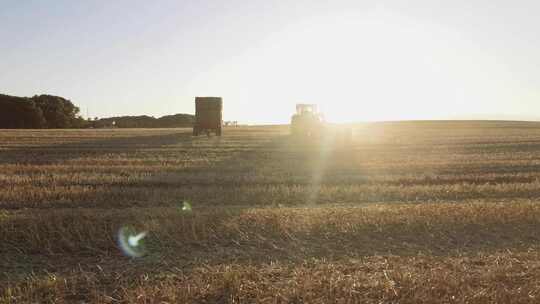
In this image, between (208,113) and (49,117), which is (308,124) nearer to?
(208,113)

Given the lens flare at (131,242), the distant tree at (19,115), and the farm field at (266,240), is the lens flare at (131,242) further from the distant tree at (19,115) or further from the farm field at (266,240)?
the distant tree at (19,115)

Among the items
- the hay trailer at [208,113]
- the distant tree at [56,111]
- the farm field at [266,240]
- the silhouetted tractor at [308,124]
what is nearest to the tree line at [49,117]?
the distant tree at [56,111]

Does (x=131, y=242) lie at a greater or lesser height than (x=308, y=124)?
lesser

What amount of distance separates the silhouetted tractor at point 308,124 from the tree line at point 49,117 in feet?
123

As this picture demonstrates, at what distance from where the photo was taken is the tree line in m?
54.6

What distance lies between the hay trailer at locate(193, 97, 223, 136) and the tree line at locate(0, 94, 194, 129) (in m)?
33.0

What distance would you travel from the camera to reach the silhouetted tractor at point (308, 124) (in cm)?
2935

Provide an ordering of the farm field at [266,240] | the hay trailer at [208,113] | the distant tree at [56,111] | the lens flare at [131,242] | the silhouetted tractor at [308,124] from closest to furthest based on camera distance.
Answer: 1. the farm field at [266,240]
2. the lens flare at [131,242]
3. the silhouetted tractor at [308,124]
4. the hay trailer at [208,113]
5. the distant tree at [56,111]

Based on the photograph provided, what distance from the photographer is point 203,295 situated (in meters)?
4.39

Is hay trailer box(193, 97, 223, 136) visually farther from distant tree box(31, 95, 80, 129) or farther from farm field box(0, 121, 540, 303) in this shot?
distant tree box(31, 95, 80, 129)

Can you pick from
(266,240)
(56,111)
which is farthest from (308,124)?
(56,111)

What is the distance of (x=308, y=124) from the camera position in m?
29.6

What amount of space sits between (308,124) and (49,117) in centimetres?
4092

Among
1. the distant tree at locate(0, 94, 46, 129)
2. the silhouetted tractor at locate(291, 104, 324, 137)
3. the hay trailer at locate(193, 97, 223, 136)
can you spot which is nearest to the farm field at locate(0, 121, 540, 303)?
the silhouetted tractor at locate(291, 104, 324, 137)
